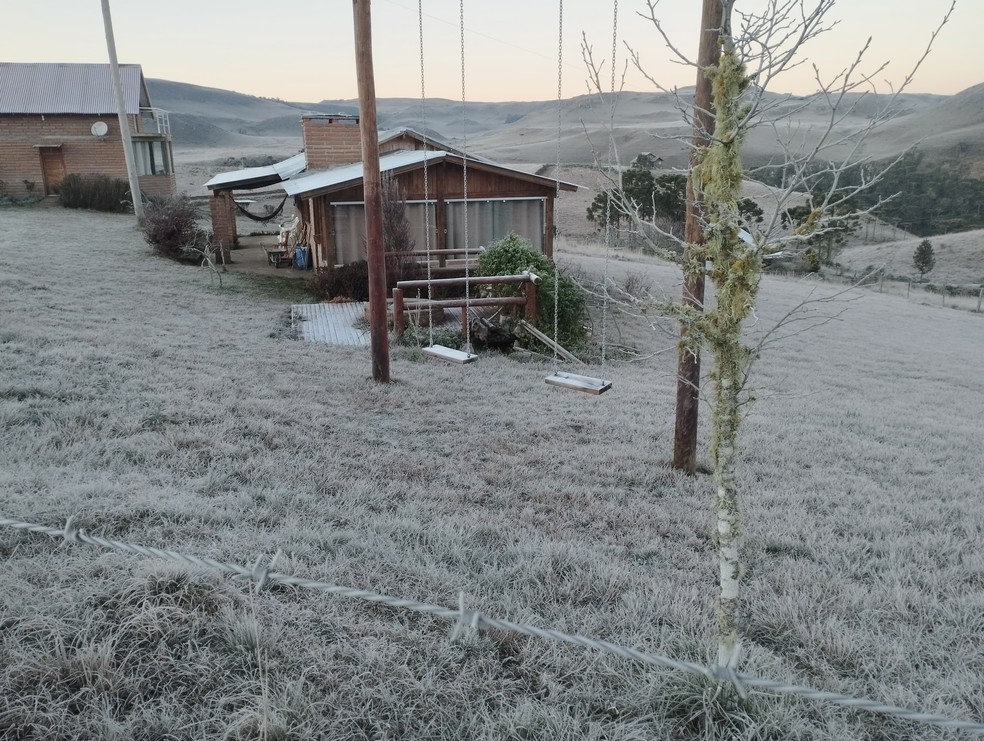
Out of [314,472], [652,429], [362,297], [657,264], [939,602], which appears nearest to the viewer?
[939,602]

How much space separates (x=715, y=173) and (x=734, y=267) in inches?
14.4

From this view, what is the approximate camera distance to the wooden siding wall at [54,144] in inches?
1305

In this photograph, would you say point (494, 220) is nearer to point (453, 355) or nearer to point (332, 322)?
point (332, 322)

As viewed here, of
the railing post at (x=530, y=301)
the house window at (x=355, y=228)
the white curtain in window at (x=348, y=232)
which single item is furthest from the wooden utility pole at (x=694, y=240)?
the white curtain in window at (x=348, y=232)

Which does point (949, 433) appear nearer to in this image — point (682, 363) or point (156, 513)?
point (682, 363)

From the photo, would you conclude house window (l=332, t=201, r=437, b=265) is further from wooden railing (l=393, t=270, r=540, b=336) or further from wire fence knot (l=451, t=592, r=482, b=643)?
wire fence knot (l=451, t=592, r=482, b=643)

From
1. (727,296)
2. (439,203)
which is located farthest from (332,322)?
(727,296)

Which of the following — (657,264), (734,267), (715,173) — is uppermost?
(715,173)

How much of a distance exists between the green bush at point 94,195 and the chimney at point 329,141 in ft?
45.4

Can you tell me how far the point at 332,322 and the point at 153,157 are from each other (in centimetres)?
2669

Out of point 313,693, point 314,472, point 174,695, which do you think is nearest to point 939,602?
point 313,693

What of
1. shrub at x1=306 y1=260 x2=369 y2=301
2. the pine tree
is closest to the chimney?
shrub at x1=306 y1=260 x2=369 y2=301

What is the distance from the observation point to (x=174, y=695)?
2848mm

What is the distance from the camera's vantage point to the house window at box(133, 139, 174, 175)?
1361 inches
